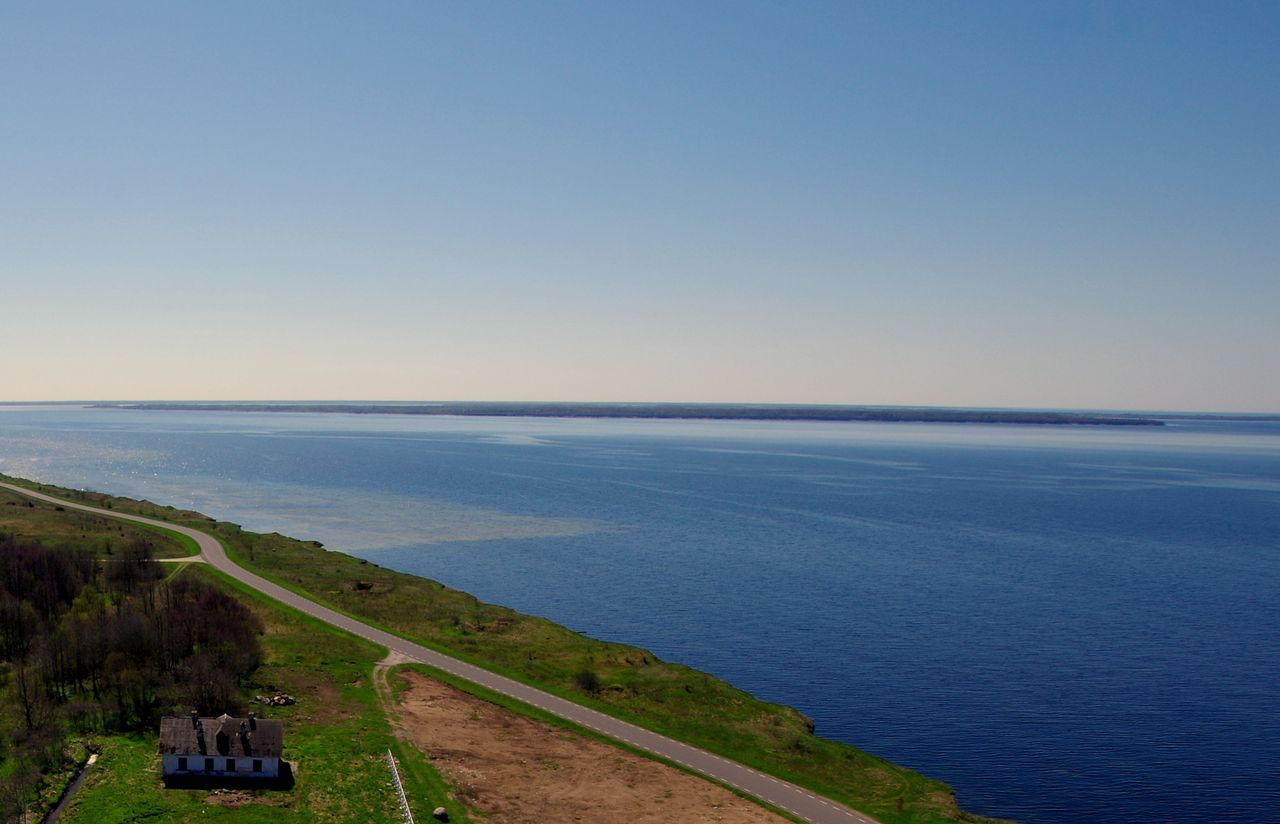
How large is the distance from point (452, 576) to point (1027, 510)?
116108 millimetres

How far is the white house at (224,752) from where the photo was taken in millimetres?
48969

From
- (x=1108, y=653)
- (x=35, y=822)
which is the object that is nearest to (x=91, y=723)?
(x=35, y=822)

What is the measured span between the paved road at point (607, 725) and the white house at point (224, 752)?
19.7 meters

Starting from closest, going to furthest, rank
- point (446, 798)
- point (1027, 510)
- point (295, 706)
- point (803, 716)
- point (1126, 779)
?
point (446, 798) < point (1126, 779) < point (295, 706) < point (803, 716) < point (1027, 510)

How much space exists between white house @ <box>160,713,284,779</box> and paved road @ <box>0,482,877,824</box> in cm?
1971

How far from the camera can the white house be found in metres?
49.0

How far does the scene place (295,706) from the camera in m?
60.4

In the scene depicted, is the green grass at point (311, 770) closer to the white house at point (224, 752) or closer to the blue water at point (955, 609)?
the white house at point (224, 752)

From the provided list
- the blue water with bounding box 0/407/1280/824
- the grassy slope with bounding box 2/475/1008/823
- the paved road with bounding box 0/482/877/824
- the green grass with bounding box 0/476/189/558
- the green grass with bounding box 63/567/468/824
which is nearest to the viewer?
the green grass with bounding box 63/567/468/824

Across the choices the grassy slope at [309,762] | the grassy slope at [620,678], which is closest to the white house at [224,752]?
the grassy slope at [309,762]

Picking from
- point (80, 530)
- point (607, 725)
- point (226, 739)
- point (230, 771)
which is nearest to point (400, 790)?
point (230, 771)

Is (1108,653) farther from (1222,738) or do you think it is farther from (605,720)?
(605,720)

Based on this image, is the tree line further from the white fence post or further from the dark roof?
the white fence post

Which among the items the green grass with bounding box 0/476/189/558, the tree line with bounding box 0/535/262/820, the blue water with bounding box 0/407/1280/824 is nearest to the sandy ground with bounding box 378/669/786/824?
the tree line with bounding box 0/535/262/820
